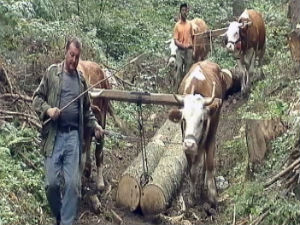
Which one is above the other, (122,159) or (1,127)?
(1,127)

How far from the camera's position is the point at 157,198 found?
11.7m

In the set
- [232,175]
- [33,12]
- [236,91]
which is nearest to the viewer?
[232,175]

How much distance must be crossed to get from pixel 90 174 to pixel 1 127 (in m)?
1.74

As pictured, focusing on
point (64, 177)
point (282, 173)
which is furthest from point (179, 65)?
point (64, 177)

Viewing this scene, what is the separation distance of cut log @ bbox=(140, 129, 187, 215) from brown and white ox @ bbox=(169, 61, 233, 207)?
0.43m

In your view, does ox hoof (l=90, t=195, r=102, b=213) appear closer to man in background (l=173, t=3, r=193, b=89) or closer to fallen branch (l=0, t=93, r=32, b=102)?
fallen branch (l=0, t=93, r=32, b=102)

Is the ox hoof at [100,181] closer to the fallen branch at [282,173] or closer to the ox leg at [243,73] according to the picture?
the fallen branch at [282,173]

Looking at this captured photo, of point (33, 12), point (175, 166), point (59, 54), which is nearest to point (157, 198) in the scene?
point (175, 166)

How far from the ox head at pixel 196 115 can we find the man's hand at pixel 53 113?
233cm

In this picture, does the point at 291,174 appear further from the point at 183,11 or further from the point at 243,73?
the point at 243,73

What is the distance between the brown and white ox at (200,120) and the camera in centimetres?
1123

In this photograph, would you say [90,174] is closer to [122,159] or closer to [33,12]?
[122,159]

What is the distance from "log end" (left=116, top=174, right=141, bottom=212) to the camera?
11.9m

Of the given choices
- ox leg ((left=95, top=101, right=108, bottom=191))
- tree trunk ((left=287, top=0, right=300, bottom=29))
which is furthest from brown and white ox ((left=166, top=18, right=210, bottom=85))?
ox leg ((left=95, top=101, right=108, bottom=191))
